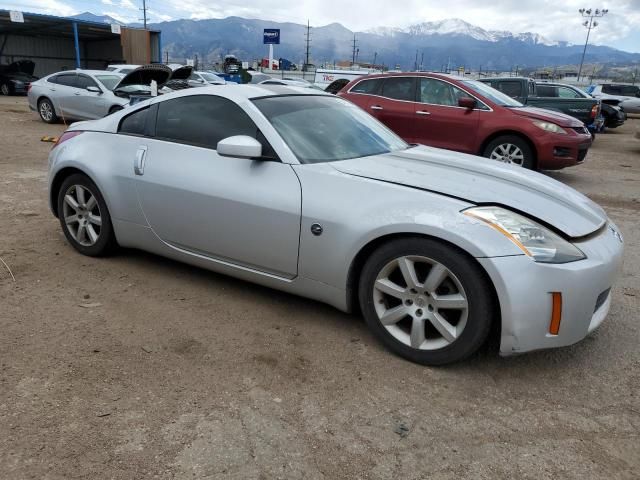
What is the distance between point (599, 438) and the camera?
7.26 feet

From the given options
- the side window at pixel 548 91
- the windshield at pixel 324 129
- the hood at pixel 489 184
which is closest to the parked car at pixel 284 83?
the windshield at pixel 324 129

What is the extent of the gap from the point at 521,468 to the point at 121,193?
120 inches

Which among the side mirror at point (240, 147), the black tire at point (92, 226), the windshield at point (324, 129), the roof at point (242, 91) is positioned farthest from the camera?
the black tire at point (92, 226)

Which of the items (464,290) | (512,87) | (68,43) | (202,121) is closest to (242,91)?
(202,121)

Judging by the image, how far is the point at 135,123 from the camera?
149 inches

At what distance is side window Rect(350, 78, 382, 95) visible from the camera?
8688 mm

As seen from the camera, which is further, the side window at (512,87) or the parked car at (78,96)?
the side window at (512,87)

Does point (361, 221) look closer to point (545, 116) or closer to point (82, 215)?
point (82, 215)

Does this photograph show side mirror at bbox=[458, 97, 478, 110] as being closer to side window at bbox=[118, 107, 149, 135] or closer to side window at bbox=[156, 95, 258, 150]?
side window at bbox=[156, 95, 258, 150]

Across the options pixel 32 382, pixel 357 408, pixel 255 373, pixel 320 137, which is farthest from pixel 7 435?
pixel 320 137

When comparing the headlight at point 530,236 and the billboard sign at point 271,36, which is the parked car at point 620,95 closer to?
the headlight at point 530,236

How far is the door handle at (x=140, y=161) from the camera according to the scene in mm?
3586

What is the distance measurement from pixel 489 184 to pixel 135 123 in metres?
2.56

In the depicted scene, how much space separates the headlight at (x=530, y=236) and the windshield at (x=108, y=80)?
11.4 meters
